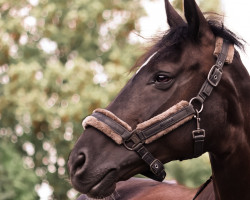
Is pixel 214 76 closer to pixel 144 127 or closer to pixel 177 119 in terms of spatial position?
pixel 177 119

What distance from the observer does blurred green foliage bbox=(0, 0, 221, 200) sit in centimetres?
1269

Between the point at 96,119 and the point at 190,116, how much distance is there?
616 millimetres

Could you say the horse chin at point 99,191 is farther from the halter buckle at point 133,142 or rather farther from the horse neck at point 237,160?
the horse neck at point 237,160

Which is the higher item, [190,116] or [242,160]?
[190,116]

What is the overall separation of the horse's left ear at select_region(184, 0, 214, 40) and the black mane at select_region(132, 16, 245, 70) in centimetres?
5

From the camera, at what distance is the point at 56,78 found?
1294 centimetres

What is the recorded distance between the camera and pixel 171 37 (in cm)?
384

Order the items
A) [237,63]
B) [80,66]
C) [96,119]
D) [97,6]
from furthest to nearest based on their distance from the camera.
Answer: [97,6] < [80,66] < [237,63] < [96,119]

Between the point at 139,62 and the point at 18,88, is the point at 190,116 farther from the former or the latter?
the point at 18,88

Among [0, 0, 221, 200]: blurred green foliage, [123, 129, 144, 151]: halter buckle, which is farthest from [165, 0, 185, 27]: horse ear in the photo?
[0, 0, 221, 200]: blurred green foliage

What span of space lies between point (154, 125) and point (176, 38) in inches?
24.9

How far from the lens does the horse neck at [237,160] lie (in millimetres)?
3775

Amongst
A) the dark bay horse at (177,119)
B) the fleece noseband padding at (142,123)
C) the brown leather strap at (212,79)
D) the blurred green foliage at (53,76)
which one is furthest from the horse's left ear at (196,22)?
the blurred green foliage at (53,76)

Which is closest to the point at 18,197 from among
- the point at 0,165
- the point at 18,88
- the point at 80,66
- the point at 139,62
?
the point at 0,165
